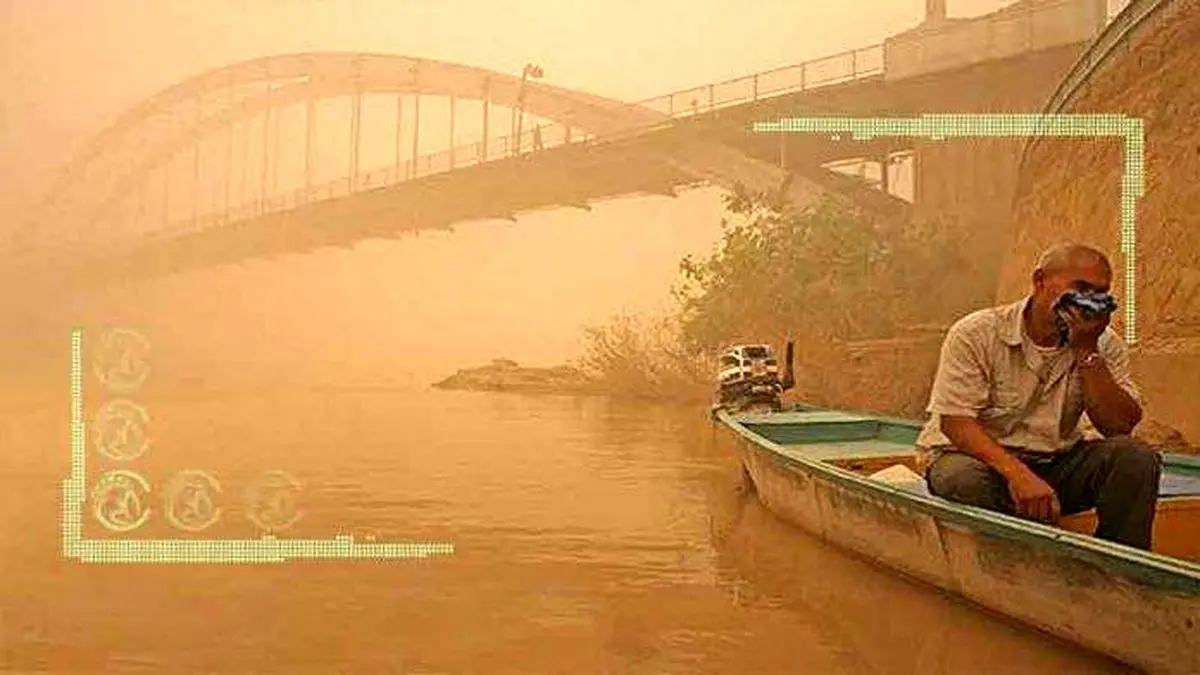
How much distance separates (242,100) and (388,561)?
55.7 inches

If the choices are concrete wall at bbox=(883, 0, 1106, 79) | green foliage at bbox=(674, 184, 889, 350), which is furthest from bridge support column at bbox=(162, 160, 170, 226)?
concrete wall at bbox=(883, 0, 1106, 79)

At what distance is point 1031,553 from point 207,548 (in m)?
1.55

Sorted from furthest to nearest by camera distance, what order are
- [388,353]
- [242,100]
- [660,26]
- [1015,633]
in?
[388,353]
[242,100]
[660,26]
[1015,633]

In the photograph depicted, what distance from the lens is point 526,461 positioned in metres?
3.27

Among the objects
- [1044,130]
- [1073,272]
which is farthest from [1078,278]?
[1044,130]

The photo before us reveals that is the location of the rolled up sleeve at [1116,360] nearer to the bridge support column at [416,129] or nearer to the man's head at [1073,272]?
the man's head at [1073,272]

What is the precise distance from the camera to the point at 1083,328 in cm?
136

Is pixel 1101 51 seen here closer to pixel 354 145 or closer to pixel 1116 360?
pixel 1116 360

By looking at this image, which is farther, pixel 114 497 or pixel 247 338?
pixel 247 338

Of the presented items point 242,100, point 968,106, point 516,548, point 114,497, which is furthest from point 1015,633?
point 242,100

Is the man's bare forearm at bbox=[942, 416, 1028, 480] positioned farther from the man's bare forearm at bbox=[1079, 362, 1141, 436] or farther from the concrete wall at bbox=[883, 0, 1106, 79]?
the concrete wall at bbox=[883, 0, 1106, 79]

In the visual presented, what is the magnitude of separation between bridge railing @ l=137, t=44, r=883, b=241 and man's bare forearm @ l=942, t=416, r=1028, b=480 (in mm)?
1736

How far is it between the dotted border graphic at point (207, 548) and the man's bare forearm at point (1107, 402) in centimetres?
129

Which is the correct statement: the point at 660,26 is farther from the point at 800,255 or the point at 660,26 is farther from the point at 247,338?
the point at 247,338
